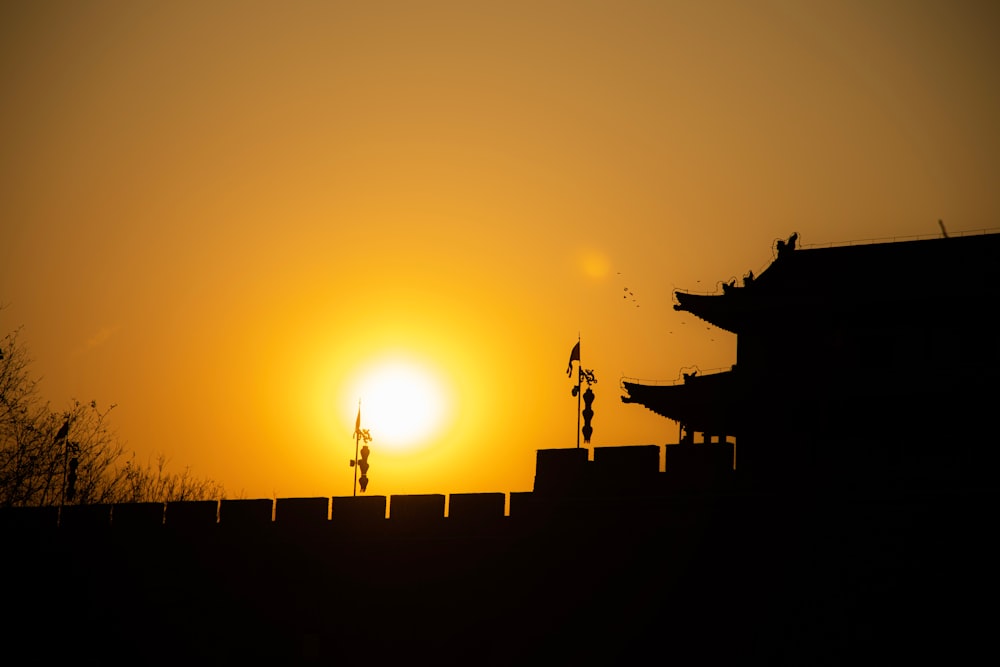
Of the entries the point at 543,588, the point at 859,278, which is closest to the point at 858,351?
the point at 859,278

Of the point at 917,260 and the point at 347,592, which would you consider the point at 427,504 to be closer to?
the point at 347,592

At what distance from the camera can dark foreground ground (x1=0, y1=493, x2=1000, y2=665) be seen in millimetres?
15398

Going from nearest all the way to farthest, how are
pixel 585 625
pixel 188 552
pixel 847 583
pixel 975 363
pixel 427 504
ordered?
1. pixel 847 583
2. pixel 585 625
3. pixel 427 504
4. pixel 188 552
5. pixel 975 363

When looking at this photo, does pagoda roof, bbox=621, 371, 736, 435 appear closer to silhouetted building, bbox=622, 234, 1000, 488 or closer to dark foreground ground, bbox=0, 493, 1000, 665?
silhouetted building, bbox=622, 234, 1000, 488

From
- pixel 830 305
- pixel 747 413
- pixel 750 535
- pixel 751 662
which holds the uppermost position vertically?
pixel 830 305

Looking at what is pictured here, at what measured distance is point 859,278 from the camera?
86.4 ft

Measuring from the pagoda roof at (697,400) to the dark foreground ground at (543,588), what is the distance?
9111 mm

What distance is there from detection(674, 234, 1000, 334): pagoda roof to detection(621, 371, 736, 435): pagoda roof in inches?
57.9

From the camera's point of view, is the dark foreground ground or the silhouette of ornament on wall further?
the silhouette of ornament on wall

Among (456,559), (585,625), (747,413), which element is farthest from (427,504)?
(747,413)

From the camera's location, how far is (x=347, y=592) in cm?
1906

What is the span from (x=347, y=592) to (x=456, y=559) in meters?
1.73

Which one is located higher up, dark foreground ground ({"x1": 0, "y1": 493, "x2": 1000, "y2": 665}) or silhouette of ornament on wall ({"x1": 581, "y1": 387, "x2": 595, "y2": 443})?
silhouette of ornament on wall ({"x1": 581, "y1": 387, "x2": 595, "y2": 443})

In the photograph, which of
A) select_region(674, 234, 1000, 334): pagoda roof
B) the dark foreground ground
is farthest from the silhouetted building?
the dark foreground ground
